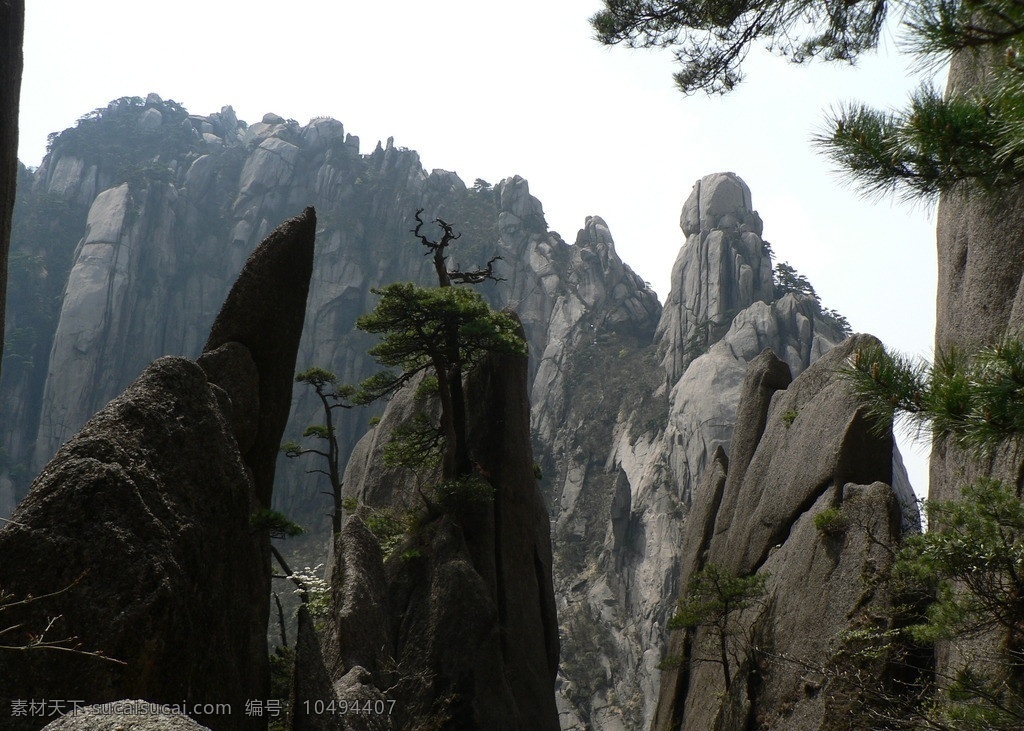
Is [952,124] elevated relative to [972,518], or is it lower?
elevated

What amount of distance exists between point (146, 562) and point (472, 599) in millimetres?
9096

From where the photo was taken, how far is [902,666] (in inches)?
413

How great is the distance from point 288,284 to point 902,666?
9319mm

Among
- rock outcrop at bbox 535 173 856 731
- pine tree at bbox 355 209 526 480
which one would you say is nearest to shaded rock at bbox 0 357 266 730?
pine tree at bbox 355 209 526 480

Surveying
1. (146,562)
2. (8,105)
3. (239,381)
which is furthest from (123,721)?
(239,381)

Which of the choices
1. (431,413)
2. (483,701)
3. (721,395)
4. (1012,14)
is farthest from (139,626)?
(721,395)

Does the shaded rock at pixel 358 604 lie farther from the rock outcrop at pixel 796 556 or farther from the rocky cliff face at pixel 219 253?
the rocky cliff face at pixel 219 253

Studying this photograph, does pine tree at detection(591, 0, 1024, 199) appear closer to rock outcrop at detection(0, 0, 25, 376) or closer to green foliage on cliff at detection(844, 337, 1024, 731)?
green foliage on cliff at detection(844, 337, 1024, 731)

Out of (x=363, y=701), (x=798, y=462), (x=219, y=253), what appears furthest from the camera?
(x=219, y=253)

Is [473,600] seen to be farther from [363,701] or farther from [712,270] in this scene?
[712,270]

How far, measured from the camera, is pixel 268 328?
874cm

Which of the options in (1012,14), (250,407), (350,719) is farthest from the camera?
(250,407)

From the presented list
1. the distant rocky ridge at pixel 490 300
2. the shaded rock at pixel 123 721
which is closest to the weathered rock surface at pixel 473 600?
the shaded rock at pixel 123 721

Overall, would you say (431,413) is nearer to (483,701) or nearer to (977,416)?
(483,701)
